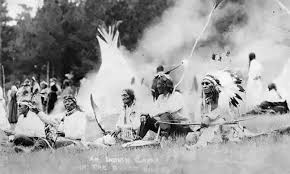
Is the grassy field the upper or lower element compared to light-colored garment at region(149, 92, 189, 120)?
lower

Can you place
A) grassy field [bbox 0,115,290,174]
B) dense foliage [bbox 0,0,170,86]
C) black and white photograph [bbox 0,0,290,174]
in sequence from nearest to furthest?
grassy field [bbox 0,115,290,174] < black and white photograph [bbox 0,0,290,174] < dense foliage [bbox 0,0,170,86]

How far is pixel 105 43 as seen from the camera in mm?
14227

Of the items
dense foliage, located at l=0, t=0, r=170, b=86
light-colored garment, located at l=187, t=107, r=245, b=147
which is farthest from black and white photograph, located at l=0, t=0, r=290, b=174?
dense foliage, located at l=0, t=0, r=170, b=86

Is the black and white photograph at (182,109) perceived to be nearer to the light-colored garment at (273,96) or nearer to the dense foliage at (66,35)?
the light-colored garment at (273,96)

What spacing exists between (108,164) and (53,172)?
803 mm

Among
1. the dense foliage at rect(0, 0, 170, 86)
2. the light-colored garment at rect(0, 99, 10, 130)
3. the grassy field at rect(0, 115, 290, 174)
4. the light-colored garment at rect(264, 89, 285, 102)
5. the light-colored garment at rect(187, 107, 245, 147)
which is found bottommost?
the grassy field at rect(0, 115, 290, 174)

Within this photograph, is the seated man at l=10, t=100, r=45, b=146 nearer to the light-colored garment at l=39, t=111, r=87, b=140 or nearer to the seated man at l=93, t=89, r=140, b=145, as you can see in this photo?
the light-colored garment at l=39, t=111, r=87, b=140

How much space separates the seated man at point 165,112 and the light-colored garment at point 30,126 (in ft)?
6.13

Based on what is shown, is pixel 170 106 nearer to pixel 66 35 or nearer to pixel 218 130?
pixel 218 130

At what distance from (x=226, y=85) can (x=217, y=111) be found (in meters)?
0.57

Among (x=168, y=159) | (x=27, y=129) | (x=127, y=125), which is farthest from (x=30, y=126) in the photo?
(x=168, y=159)

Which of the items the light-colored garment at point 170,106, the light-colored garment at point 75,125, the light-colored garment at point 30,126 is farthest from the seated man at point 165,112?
the light-colored garment at point 30,126

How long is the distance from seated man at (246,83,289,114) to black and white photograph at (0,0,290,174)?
1.1 inches

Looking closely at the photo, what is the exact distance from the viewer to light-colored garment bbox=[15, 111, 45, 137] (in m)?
10.5
